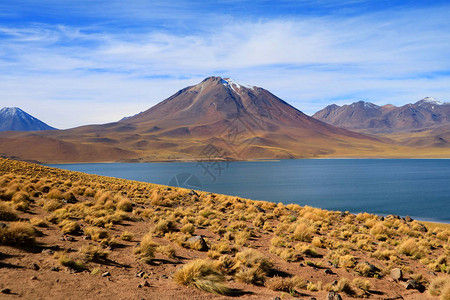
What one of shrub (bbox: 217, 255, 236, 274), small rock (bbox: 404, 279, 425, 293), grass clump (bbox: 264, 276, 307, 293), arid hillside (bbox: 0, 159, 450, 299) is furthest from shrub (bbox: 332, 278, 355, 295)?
shrub (bbox: 217, 255, 236, 274)

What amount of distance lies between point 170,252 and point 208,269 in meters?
2.05

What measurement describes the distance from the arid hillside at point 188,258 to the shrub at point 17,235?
2 centimetres

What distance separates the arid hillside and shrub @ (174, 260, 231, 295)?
22 mm

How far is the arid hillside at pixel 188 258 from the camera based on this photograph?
6371mm

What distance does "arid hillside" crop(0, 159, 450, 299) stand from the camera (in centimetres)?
637

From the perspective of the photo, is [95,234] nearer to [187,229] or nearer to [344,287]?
[187,229]

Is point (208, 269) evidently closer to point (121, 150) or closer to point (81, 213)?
point (81, 213)

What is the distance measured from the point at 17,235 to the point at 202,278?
4479 mm

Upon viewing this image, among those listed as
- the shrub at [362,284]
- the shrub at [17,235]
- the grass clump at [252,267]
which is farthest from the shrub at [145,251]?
the shrub at [362,284]

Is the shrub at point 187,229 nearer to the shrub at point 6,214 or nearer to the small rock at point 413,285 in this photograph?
the shrub at point 6,214

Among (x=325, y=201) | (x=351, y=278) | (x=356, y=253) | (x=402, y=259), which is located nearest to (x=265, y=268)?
(x=351, y=278)

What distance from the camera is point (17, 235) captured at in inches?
288

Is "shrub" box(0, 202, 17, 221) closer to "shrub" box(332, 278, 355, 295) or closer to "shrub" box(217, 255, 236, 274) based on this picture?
"shrub" box(217, 255, 236, 274)

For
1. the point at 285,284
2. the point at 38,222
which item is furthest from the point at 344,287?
the point at 38,222
